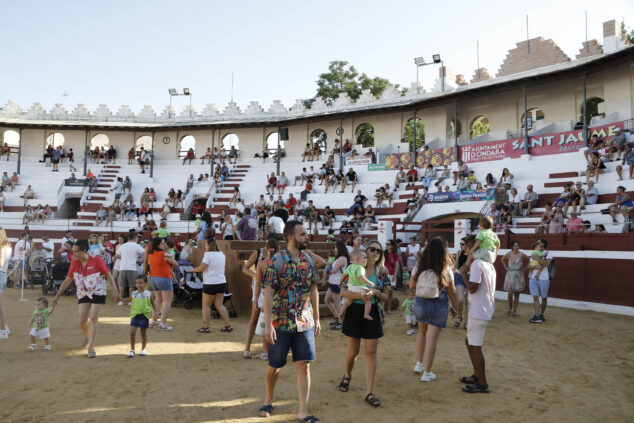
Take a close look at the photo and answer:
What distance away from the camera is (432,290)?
5.42m

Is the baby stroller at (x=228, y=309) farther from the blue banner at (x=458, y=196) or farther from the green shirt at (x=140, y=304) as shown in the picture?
the blue banner at (x=458, y=196)

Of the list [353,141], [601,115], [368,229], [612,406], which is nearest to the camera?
[612,406]

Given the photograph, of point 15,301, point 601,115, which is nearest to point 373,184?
point 601,115

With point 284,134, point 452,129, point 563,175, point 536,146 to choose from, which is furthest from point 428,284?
point 284,134

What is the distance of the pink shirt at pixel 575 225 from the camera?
12312mm

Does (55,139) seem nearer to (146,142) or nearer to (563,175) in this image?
(146,142)

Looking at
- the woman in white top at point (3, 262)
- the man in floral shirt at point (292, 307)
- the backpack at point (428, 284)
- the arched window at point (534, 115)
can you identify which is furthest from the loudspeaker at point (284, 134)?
the man in floral shirt at point (292, 307)

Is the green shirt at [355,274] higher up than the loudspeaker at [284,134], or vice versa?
the loudspeaker at [284,134]

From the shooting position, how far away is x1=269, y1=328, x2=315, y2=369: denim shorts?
4.11 m

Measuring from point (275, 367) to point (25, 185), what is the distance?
29522mm

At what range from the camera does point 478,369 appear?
16.9 ft

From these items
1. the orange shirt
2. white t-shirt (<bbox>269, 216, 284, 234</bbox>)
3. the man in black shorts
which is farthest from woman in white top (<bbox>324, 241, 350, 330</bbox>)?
the man in black shorts

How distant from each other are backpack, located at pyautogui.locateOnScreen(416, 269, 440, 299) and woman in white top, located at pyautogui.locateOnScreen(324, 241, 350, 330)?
9.53ft

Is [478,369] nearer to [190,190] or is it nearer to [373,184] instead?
[373,184]
